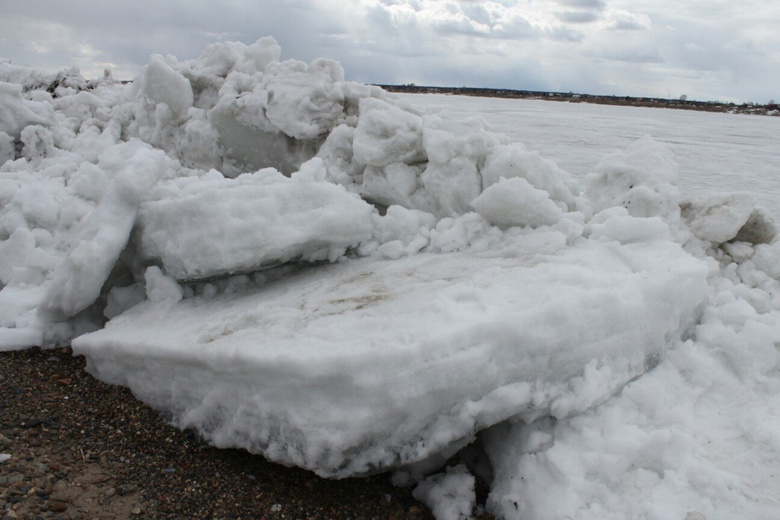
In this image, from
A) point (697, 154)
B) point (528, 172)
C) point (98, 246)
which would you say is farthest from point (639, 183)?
point (697, 154)

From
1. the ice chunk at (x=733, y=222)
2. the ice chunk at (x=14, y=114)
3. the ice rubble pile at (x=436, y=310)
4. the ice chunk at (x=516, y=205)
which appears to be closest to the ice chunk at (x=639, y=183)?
the ice rubble pile at (x=436, y=310)

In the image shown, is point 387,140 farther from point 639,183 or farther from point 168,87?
point 168,87

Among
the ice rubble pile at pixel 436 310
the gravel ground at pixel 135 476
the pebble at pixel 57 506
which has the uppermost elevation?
the ice rubble pile at pixel 436 310

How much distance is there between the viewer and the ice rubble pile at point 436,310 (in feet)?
7.37

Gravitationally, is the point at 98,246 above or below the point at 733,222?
below

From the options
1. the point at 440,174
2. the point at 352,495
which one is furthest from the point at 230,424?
the point at 440,174

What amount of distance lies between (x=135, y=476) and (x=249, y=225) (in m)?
1.22

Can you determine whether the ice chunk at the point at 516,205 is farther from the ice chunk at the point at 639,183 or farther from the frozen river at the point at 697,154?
the frozen river at the point at 697,154

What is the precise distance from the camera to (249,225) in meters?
2.98

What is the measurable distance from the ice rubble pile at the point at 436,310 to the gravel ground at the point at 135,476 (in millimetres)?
131

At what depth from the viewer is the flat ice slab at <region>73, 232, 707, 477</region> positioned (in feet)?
7.20

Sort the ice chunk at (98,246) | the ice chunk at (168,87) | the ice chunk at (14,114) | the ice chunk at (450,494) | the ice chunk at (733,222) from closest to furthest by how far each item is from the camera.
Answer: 1. the ice chunk at (450,494)
2. the ice chunk at (98,246)
3. the ice chunk at (733,222)
4. the ice chunk at (168,87)
5. the ice chunk at (14,114)

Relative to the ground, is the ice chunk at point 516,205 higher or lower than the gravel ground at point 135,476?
higher

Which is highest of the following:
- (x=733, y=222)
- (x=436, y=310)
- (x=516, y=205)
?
(x=516, y=205)
